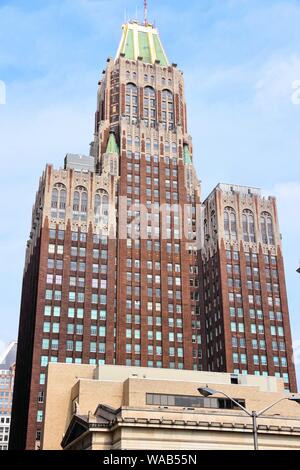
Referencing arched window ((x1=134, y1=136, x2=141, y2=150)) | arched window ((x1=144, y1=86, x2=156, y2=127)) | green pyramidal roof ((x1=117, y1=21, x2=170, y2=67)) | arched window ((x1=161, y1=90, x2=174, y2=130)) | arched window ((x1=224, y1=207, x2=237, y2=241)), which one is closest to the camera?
arched window ((x1=224, y1=207, x2=237, y2=241))

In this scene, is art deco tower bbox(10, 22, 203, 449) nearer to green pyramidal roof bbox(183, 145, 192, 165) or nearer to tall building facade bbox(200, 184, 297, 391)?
green pyramidal roof bbox(183, 145, 192, 165)

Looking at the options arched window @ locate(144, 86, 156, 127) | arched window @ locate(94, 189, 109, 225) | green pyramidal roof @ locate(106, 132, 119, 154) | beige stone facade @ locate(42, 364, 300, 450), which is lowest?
beige stone facade @ locate(42, 364, 300, 450)

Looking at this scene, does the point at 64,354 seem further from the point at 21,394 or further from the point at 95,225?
the point at 95,225

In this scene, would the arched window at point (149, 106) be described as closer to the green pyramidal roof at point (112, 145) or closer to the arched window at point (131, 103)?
the arched window at point (131, 103)

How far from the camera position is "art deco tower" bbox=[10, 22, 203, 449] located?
11981 centimetres

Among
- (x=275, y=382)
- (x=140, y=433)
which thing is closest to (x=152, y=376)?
(x=275, y=382)

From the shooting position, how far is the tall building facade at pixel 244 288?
12450 cm

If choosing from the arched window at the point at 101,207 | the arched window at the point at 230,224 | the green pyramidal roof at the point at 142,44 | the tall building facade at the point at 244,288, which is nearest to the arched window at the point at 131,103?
the green pyramidal roof at the point at 142,44

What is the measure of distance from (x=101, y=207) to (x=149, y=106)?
35861 mm

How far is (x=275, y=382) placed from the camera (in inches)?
3644

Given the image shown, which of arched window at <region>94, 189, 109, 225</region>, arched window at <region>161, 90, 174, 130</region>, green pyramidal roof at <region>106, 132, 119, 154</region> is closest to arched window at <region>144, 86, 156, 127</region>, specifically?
arched window at <region>161, 90, 174, 130</region>

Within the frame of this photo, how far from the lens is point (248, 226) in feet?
463

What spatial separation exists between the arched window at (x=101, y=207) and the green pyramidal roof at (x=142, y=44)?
1856 inches

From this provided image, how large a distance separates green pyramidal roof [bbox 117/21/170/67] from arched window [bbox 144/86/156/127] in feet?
38.6
